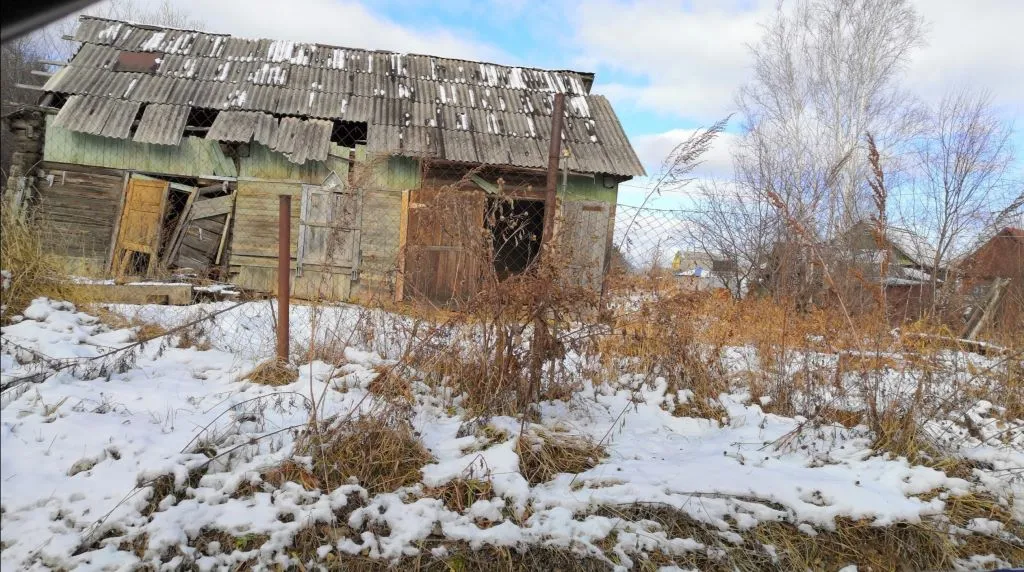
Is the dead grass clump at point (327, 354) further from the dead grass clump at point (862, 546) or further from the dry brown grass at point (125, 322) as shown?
the dead grass clump at point (862, 546)

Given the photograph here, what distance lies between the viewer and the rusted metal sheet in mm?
10133

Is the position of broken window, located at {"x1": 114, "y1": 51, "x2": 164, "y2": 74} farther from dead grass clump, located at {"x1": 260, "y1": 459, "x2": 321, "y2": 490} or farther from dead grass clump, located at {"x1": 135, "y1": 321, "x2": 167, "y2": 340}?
dead grass clump, located at {"x1": 260, "y1": 459, "x2": 321, "y2": 490}

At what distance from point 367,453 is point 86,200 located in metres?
9.84

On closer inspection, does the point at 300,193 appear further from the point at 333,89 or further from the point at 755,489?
the point at 755,489

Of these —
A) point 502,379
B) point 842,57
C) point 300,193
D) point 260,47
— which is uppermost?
point 842,57

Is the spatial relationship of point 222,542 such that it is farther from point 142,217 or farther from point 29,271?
point 142,217

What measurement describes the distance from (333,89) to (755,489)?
10632 mm

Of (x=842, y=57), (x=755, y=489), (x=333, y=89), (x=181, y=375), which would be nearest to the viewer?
(x=755, y=489)

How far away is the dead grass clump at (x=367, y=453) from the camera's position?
3133 millimetres

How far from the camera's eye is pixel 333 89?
455 inches

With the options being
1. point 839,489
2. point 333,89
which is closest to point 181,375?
point 839,489

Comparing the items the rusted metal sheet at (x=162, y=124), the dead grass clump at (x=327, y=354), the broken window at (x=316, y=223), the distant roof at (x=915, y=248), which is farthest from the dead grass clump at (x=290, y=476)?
the rusted metal sheet at (x=162, y=124)

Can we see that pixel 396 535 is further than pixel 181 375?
No

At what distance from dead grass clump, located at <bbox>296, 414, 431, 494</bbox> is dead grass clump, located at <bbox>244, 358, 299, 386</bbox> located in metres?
1.02
